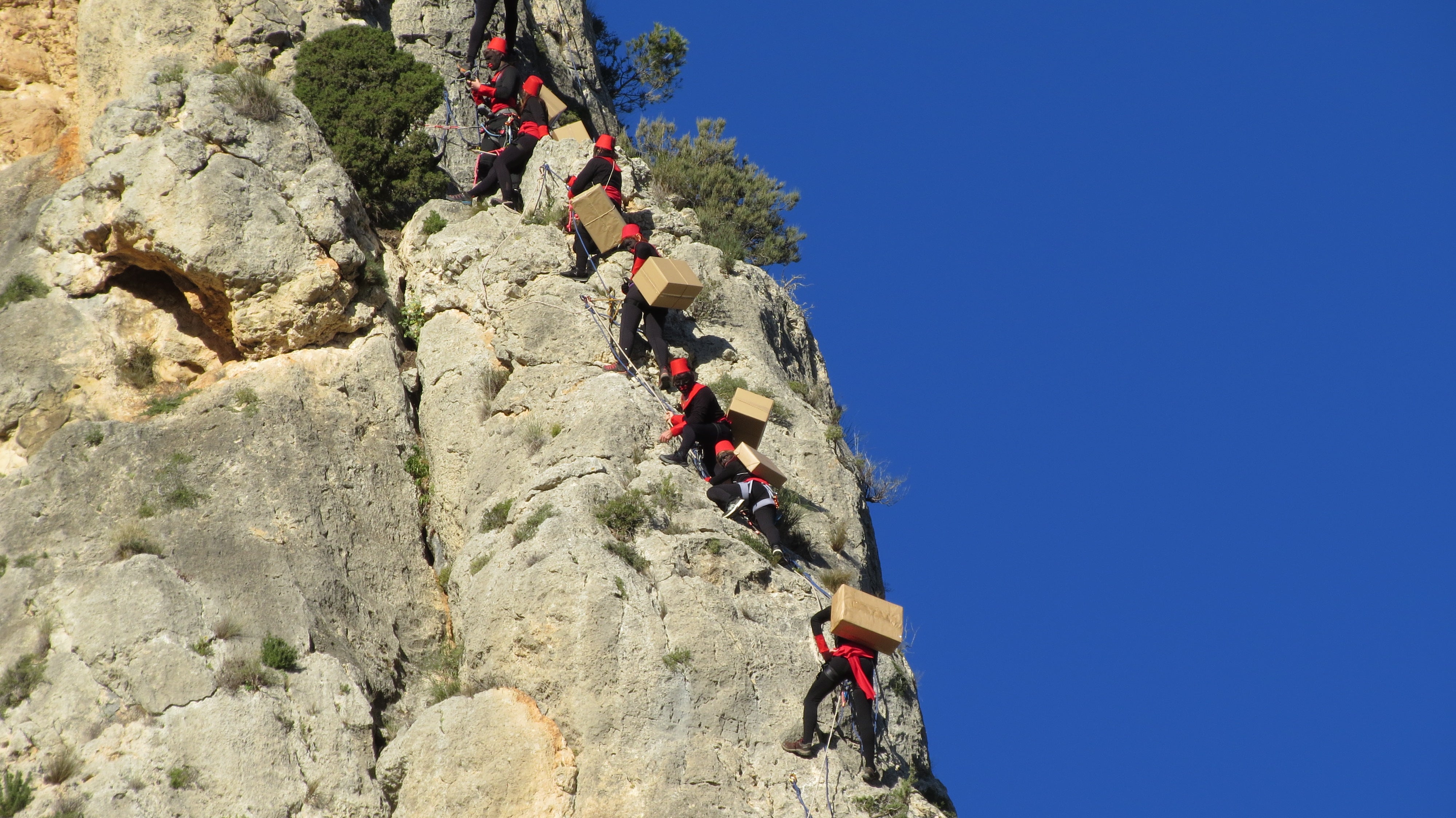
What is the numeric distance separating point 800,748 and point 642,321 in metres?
6.19

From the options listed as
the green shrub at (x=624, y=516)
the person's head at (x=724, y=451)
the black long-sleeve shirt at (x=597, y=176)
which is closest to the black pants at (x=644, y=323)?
the person's head at (x=724, y=451)

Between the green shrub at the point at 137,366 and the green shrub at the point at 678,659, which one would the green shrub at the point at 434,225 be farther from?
Answer: the green shrub at the point at 678,659

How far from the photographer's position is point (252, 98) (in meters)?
17.9

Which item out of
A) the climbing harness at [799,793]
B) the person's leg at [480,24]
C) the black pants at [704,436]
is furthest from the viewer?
the person's leg at [480,24]

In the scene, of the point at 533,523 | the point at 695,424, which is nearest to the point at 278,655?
the point at 533,523

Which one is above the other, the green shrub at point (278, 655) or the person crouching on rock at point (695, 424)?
the person crouching on rock at point (695, 424)

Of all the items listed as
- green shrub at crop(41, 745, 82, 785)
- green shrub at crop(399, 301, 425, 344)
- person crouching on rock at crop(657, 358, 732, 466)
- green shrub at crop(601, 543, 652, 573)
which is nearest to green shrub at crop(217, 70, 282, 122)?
green shrub at crop(399, 301, 425, 344)

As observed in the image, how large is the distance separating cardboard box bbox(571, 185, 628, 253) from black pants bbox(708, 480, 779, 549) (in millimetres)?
4304

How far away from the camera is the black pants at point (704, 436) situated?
15055mm

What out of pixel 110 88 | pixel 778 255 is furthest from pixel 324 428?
pixel 778 255

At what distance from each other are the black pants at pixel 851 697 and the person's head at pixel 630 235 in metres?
6.92

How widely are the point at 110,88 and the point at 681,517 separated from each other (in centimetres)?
1174

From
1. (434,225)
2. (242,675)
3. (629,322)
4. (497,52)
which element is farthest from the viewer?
(497,52)

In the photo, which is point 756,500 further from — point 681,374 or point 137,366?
point 137,366
